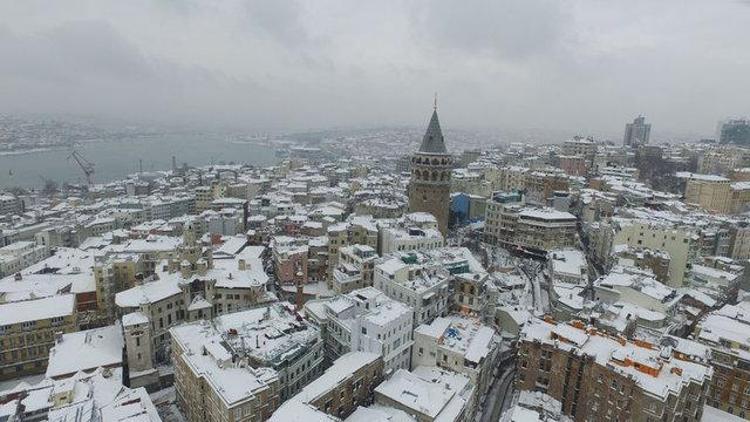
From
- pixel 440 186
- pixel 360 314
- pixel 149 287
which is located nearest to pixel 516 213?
pixel 440 186

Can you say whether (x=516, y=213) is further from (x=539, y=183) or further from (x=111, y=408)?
(x=111, y=408)

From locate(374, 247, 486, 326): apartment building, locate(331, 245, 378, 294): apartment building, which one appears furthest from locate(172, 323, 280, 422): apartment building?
locate(331, 245, 378, 294): apartment building

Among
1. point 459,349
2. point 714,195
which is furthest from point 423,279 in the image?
point 714,195

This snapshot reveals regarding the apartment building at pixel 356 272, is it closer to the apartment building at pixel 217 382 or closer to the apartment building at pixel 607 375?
the apartment building at pixel 217 382

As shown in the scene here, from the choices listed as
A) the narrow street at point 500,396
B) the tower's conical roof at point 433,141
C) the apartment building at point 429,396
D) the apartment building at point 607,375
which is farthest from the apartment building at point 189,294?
the tower's conical roof at point 433,141

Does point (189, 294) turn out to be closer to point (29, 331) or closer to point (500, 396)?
point (29, 331)

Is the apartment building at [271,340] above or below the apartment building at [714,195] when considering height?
below
